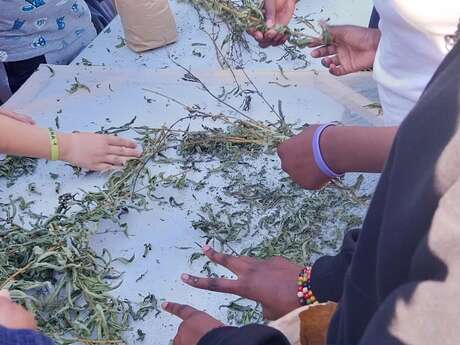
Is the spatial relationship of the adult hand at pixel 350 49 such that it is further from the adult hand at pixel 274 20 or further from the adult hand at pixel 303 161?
the adult hand at pixel 303 161

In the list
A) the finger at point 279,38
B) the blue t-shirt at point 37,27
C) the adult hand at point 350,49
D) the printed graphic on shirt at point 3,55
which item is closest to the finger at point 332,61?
the adult hand at point 350,49

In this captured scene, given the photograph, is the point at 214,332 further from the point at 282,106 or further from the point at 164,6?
the point at 164,6

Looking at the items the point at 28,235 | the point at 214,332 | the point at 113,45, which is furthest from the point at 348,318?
the point at 113,45

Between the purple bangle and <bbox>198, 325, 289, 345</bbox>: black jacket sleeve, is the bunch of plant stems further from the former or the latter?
<bbox>198, 325, 289, 345</bbox>: black jacket sleeve

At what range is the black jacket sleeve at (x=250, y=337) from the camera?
0.78 meters

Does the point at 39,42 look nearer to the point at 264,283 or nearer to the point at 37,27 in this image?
the point at 37,27

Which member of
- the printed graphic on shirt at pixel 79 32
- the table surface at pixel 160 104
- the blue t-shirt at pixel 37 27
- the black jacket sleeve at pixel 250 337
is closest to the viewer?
the black jacket sleeve at pixel 250 337

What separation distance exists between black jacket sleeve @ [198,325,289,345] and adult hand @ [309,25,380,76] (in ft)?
2.42

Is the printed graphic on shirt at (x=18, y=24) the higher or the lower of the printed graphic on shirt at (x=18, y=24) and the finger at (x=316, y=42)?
the lower

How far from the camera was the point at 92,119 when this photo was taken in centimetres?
157

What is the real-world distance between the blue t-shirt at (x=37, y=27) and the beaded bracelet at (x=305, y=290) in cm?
133

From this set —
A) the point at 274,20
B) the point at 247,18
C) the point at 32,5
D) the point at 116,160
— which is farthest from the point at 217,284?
the point at 32,5

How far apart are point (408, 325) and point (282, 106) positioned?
115 cm

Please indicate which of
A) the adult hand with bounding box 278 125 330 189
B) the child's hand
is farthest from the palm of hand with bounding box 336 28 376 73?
the child's hand
